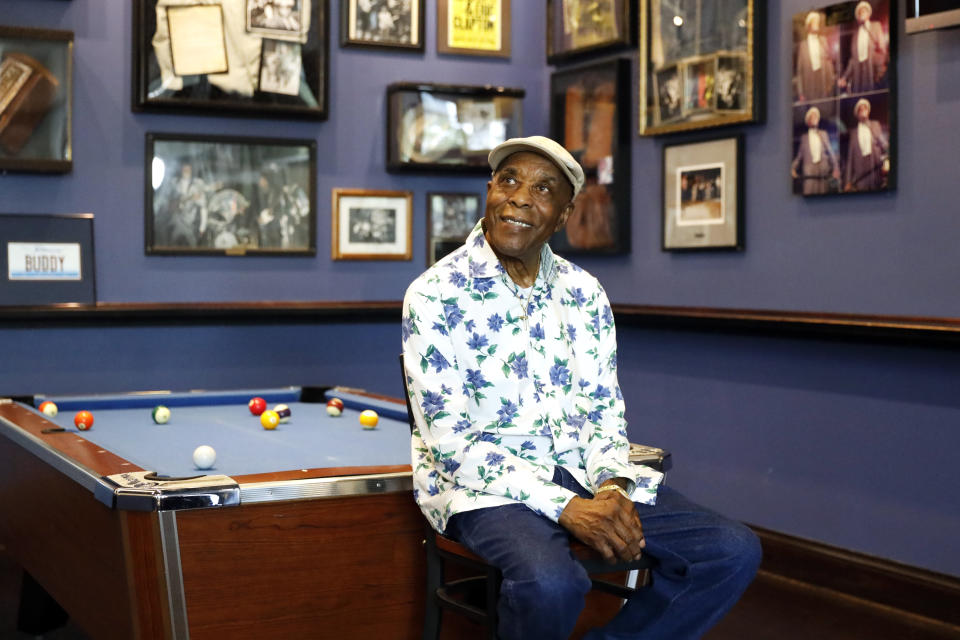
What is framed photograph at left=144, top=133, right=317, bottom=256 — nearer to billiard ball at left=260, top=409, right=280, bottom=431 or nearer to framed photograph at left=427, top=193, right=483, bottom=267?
framed photograph at left=427, top=193, right=483, bottom=267

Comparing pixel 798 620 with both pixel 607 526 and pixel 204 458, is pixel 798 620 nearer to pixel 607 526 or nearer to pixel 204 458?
pixel 607 526

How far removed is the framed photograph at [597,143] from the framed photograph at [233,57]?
1.13 m

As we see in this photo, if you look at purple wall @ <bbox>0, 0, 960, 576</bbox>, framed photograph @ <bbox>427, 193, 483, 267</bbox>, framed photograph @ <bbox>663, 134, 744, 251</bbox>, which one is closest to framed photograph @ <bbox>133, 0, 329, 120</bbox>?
purple wall @ <bbox>0, 0, 960, 576</bbox>

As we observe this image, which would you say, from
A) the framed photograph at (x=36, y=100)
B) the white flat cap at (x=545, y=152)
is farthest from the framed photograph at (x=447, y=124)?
the white flat cap at (x=545, y=152)

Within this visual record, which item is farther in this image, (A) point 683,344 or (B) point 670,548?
(A) point 683,344

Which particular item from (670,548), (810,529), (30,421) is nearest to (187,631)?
(670,548)

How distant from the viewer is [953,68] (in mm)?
3553

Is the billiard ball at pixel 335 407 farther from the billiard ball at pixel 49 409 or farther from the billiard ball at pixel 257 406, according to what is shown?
the billiard ball at pixel 49 409

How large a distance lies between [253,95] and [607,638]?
133 inches

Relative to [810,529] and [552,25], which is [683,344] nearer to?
[810,529]

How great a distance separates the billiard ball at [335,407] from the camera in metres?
3.51

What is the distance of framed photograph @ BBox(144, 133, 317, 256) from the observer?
4.82 metres

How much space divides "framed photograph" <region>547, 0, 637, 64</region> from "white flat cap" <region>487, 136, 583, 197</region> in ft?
8.24

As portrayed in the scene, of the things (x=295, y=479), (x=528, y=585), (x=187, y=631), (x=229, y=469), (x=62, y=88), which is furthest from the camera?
(x=62, y=88)
